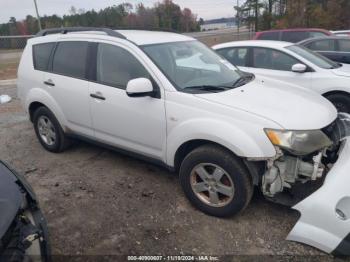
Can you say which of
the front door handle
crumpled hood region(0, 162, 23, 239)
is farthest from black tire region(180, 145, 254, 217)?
crumpled hood region(0, 162, 23, 239)

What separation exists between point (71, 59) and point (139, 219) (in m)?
2.29

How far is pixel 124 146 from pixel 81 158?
1153mm

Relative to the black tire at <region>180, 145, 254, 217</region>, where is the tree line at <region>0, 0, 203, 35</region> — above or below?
above

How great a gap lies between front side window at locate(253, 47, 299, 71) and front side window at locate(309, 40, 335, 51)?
11.1 feet

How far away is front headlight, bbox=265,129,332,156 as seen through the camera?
266 cm

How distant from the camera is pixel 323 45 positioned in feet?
28.6

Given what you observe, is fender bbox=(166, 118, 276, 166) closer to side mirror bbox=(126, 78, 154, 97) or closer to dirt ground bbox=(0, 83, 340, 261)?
side mirror bbox=(126, 78, 154, 97)

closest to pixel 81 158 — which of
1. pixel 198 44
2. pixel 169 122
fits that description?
pixel 169 122

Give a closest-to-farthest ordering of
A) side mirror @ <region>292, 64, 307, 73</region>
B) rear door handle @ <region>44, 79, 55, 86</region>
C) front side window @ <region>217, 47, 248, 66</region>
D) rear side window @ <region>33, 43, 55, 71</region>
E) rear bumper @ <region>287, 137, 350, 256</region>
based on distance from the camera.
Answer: rear bumper @ <region>287, 137, 350, 256</region> → rear door handle @ <region>44, 79, 55, 86</region> → rear side window @ <region>33, 43, 55, 71</region> → side mirror @ <region>292, 64, 307, 73</region> → front side window @ <region>217, 47, 248, 66</region>

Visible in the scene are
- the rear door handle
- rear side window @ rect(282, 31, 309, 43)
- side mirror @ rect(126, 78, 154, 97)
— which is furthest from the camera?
rear side window @ rect(282, 31, 309, 43)

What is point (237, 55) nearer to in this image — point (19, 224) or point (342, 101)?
point (342, 101)

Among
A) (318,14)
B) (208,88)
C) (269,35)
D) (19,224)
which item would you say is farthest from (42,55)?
(318,14)

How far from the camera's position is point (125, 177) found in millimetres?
4008

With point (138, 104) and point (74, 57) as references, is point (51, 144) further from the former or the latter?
point (138, 104)
